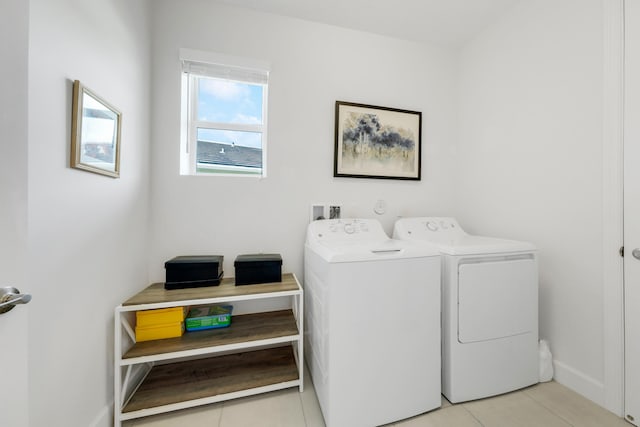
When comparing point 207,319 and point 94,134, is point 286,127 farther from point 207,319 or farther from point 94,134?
point 207,319

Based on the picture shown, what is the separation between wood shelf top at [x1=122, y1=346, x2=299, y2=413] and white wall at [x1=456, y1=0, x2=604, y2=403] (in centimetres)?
180

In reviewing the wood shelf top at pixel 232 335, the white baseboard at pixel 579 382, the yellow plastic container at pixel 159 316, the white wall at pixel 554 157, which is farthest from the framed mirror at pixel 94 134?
the white baseboard at pixel 579 382

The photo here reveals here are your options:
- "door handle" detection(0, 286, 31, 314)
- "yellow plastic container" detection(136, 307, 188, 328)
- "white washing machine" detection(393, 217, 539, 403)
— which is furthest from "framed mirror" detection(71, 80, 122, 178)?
"white washing machine" detection(393, 217, 539, 403)

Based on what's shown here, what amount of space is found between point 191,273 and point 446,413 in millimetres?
1716

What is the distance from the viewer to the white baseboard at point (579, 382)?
1.39 metres

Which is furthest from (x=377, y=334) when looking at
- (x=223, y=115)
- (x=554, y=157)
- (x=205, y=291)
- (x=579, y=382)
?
(x=223, y=115)

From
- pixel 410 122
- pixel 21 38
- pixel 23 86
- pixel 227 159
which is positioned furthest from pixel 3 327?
pixel 410 122

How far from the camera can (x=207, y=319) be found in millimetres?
1574

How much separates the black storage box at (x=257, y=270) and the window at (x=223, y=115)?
2.30 feet

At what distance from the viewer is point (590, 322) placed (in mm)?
1458

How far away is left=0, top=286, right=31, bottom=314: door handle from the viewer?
0.58m

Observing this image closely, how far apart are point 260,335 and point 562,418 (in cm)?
174

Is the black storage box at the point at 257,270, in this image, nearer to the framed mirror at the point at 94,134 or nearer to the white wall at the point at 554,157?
the framed mirror at the point at 94,134

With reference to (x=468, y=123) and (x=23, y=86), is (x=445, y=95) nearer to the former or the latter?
(x=468, y=123)
